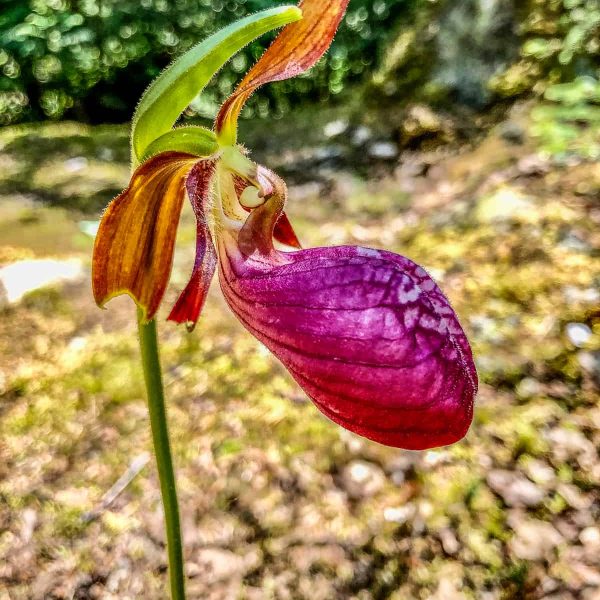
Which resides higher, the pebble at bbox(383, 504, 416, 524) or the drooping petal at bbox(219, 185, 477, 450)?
the drooping petal at bbox(219, 185, 477, 450)

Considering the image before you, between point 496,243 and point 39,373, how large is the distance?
1554 mm

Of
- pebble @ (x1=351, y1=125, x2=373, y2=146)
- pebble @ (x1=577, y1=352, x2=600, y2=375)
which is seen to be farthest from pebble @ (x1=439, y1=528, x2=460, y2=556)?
pebble @ (x1=351, y1=125, x2=373, y2=146)

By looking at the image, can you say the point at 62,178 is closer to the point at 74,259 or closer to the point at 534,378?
the point at 74,259

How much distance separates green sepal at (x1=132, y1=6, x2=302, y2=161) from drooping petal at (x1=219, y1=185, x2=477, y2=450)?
217mm

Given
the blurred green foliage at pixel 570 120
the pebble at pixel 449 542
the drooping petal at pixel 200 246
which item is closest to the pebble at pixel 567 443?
the pebble at pixel 449 542

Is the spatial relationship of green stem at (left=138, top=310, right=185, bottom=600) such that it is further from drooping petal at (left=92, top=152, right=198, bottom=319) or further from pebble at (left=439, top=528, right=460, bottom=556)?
pebble at (left=439, top=528, right=460, bottom=556)

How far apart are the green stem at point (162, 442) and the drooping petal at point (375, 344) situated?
0.48ft

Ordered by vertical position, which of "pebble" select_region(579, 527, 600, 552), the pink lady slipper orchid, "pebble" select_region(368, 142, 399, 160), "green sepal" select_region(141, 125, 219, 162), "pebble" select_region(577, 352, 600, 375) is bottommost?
"pebble" select_region(368, 142, 399, 160)

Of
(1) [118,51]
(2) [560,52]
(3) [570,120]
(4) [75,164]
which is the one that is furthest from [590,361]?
(1) [118,51]

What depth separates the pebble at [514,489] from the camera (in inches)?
55.6

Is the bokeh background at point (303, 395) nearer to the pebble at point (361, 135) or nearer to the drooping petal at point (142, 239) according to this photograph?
the pebble at point (361, 135)

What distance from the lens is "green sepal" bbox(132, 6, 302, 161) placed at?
62 centimetres

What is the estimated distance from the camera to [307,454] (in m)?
1.55

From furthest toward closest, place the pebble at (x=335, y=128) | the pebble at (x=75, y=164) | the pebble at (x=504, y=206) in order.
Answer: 1. the pebble at (x=335, y=128)
2. the pebble at (x=75, y=164)
3. the pebble at (x=504, y=206)
